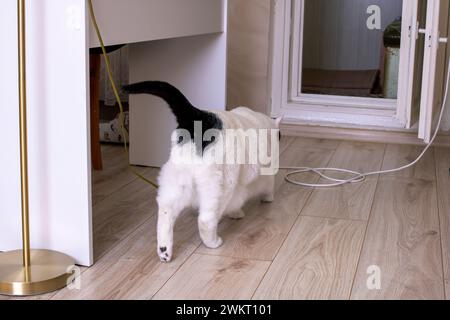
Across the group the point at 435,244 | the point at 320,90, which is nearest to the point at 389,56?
the point at 320,90

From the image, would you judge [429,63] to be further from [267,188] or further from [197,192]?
[197,192]

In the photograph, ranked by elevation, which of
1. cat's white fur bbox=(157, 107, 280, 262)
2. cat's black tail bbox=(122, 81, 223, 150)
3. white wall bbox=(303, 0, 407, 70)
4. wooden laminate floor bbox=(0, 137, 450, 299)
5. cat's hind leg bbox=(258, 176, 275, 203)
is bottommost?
wooden laminate floor bbox=(0, 137, 450, 299)

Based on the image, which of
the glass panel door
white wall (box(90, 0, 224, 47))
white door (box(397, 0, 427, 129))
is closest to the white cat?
white wall (box(90, 0, 224, 47))

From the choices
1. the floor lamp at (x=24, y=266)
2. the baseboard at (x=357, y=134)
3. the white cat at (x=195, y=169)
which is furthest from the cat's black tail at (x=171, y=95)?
the baseboard at (x=357, y=134)

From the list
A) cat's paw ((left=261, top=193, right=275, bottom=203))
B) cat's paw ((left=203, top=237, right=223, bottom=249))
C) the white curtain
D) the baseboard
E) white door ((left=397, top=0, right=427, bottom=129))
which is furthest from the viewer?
the white curtain

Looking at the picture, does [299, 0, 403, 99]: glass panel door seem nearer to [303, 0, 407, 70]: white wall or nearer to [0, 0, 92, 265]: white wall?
[303, 0, 407, 70]: white wall

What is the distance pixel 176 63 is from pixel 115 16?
2.66ft

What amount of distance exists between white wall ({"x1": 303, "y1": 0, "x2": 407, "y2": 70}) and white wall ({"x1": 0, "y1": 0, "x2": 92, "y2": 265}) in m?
3.20

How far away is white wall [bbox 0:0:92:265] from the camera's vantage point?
1521 millimetres

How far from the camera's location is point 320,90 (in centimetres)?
397

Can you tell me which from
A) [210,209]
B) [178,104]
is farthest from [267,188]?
[178,104]

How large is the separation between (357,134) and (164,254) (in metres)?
1.73

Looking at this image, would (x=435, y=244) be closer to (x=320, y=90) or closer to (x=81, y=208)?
(x=81, y=208)
